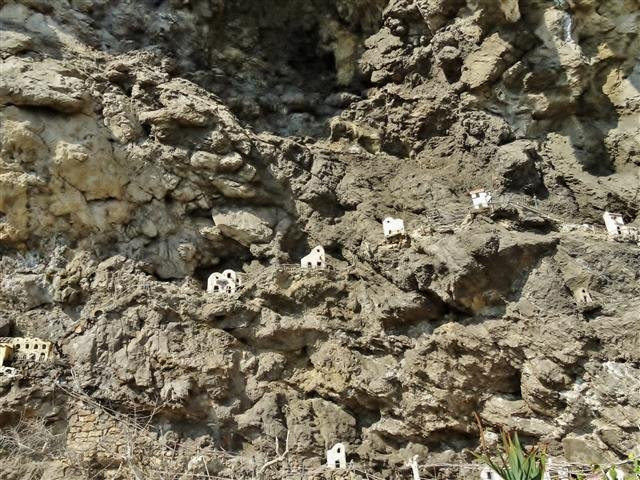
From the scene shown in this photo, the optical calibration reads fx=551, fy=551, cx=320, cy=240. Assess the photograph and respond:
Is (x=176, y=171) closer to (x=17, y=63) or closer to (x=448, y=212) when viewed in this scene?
(x=17, y=63)

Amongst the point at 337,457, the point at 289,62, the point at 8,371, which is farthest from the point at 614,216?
the point at 8,371

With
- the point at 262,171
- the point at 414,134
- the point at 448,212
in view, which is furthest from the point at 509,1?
the point at 262,171

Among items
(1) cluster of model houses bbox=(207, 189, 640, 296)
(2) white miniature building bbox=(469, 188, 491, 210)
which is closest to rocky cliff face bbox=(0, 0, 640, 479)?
(1) cluster of model houses bbox=(207, 189, 640, 296)

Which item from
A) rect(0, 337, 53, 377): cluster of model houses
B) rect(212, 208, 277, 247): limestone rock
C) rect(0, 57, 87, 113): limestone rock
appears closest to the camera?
rect(0, 337, 53, 377): cluster of model houses

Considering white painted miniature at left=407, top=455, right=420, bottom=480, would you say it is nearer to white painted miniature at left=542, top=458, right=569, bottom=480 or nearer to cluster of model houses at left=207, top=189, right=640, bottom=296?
white painted miniature at left=542, top=458, right=569, bottom=480

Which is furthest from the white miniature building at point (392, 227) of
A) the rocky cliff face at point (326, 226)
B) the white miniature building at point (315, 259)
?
the white miniature building at point (315, 259)

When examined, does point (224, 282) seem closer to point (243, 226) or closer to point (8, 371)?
point (243, 226)

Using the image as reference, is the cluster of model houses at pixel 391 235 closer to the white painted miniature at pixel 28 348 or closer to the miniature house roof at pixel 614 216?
the miniature house roof at pixel 614 216
